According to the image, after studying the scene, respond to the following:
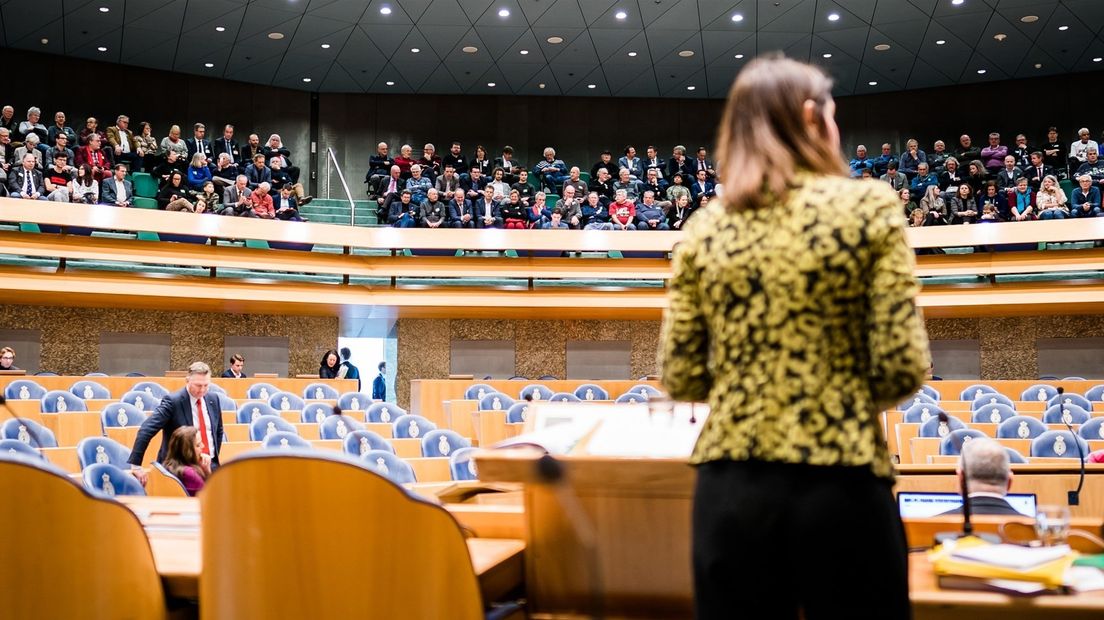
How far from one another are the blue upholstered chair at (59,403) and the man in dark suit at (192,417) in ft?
10.1

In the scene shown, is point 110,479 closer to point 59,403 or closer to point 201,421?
point 201,421

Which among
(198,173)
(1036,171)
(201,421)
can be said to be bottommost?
(201,421)

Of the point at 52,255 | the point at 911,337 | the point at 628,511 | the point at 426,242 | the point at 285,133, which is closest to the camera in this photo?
the point at 911,337

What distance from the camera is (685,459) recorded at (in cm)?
171

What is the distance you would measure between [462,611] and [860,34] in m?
16.0

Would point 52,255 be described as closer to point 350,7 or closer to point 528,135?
Answer: point 350,7

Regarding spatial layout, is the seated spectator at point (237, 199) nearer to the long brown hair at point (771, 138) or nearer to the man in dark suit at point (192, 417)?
the man in dark suit at point (192, 417)

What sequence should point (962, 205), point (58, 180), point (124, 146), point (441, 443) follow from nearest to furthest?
point (441, 443), point (58, 180), point (962, 205), point (124, 146)

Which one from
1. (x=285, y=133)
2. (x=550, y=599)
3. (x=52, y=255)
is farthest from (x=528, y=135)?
(x=550, y=599)

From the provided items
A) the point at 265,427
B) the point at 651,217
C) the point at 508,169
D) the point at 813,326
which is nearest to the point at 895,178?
the point at 651,217

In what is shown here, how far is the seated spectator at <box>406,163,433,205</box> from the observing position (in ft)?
49.7

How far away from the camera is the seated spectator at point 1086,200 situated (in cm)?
1323

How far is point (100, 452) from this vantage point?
4.98 meters

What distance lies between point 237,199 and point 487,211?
3.70m
